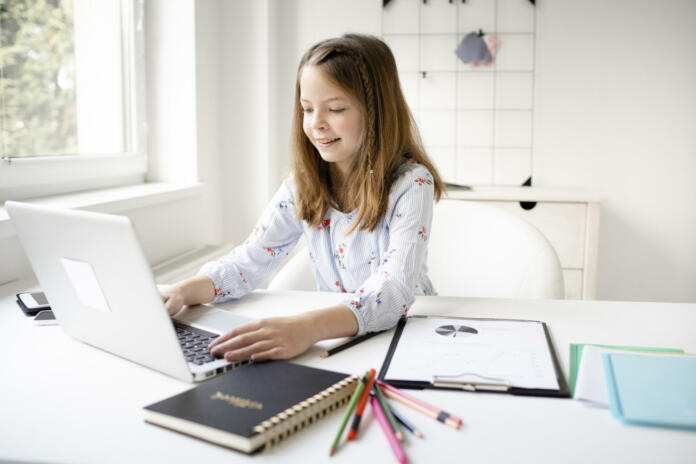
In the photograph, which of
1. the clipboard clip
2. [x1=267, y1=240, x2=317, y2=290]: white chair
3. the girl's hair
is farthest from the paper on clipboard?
[x1=267, y1=240, x2=317, y2=290]: white chair

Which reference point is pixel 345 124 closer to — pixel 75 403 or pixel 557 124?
pixel 75 403

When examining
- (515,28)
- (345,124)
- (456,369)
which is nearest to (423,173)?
(345,124)

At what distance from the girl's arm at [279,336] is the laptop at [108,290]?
0.02 meters

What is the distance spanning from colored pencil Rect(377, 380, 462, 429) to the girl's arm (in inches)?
5.4

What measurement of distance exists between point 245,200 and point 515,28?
1.35 metres

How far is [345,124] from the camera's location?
118 centimetres

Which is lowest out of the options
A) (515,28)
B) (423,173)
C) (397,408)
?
(397,408)

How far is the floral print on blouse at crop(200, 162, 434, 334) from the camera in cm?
94

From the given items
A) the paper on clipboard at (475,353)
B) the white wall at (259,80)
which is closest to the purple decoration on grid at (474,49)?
the white wall at (259,80)

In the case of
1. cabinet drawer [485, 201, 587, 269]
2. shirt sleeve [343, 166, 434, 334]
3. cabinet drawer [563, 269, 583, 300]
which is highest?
shirt sleeve [343, 166, 434, 334]

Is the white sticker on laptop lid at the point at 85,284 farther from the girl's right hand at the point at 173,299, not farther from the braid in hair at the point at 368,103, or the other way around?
the braid in hair at the point at 368,103

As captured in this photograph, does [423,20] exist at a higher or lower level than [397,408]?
higher

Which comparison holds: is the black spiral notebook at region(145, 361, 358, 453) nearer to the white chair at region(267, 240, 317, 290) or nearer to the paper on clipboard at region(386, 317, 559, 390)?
the paper on clipboard at region(386, 317, 559, 390)

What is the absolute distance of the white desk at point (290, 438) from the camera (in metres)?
0.54
